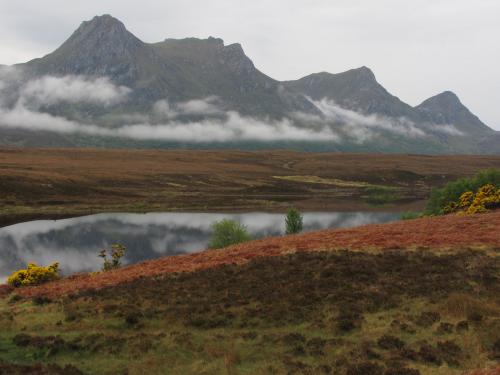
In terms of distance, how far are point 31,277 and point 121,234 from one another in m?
54.4

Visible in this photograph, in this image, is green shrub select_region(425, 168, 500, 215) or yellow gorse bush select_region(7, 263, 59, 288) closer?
yellow gorse bush select_region(7, 263, 59, 288)

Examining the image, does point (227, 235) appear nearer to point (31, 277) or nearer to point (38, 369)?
point (31, 277)

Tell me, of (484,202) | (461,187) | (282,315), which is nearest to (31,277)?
(282,315)

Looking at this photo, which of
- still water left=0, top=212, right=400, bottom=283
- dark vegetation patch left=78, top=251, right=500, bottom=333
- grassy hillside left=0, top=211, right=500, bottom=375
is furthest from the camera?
still water left=0, top=212, right=400, bottom=283

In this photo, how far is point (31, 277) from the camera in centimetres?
3912

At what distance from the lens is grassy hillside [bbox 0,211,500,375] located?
64.2 feet

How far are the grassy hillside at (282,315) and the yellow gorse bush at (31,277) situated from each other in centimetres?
250

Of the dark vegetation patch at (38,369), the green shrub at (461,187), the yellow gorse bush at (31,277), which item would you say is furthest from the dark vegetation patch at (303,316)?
the green shrub at (461,187)

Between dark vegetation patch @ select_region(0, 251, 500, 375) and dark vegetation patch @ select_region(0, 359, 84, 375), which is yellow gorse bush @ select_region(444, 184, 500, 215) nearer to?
dark vegetation patch @ select_region(0, 251, 500, 375)

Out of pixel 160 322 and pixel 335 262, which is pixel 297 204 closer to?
pixel 335 262

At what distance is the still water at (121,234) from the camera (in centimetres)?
7183

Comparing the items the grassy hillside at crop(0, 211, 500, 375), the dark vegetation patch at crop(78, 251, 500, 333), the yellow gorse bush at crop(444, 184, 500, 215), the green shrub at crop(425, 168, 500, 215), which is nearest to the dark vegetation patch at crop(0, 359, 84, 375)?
the grassy hillside at crop(0, 211, 500, 375)

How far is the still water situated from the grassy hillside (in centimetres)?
3537

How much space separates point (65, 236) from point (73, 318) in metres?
67.4
